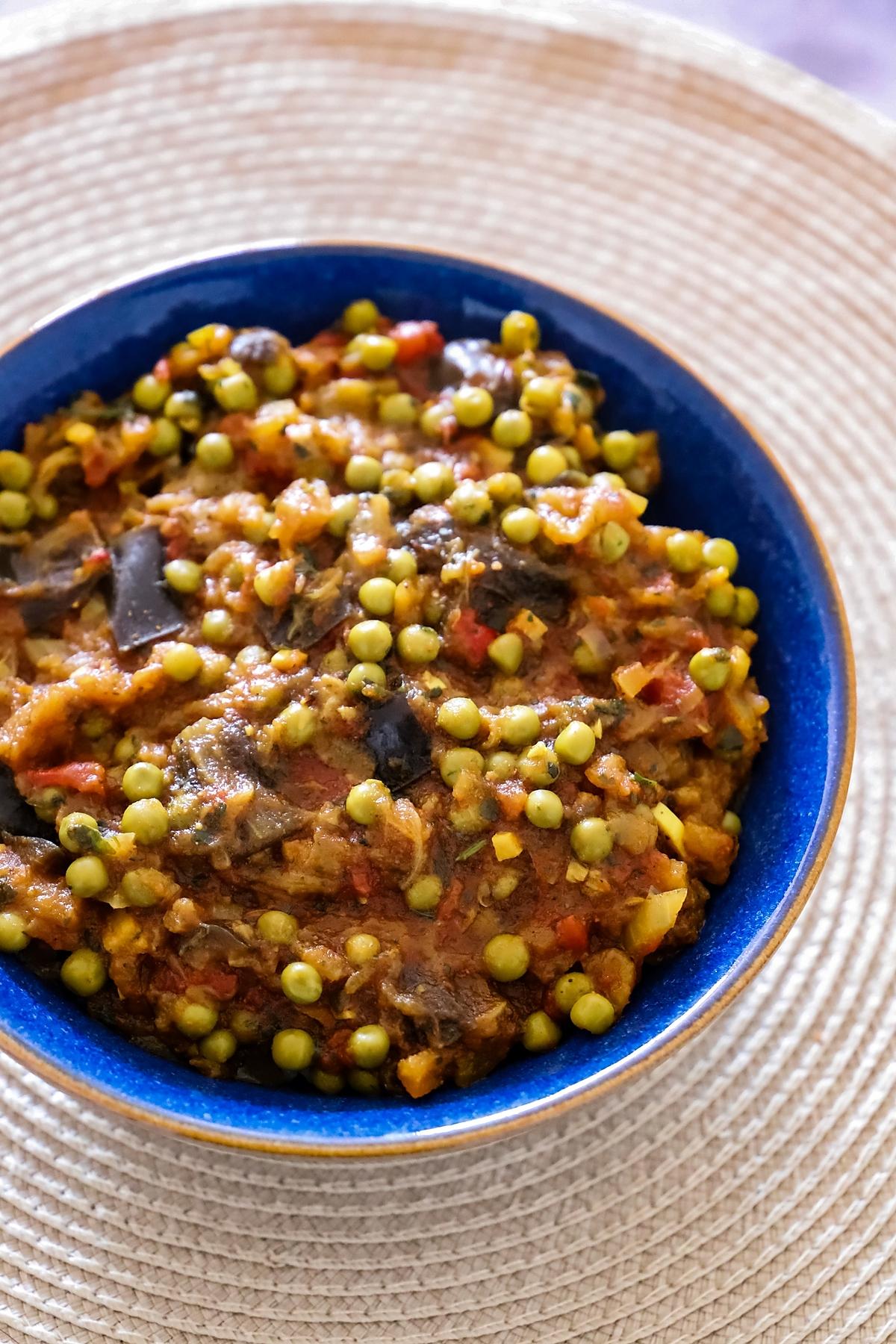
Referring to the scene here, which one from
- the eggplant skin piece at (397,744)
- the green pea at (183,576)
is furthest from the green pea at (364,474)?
the eggplant skin piece at (397,744)

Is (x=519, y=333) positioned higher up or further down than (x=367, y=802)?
higher up

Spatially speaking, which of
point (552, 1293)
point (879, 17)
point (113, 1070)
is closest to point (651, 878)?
point (552, 1293)

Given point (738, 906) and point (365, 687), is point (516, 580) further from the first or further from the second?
point (738, 906)

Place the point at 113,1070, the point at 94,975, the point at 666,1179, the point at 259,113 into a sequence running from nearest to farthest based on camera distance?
the point at 113,1070, the point at 94,975, the point at 666,1179, the point at 259,113

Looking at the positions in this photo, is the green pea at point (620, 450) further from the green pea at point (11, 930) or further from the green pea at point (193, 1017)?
the green pea at point (11, 930)

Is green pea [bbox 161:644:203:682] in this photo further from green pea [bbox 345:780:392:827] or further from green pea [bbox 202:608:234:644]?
green pea [bbox 345:780:392:827]

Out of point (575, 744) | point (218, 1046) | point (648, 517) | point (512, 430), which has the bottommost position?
point (218, 1046)

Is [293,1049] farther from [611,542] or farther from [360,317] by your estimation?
[360,317]

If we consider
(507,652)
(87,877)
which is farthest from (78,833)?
(507,652)
